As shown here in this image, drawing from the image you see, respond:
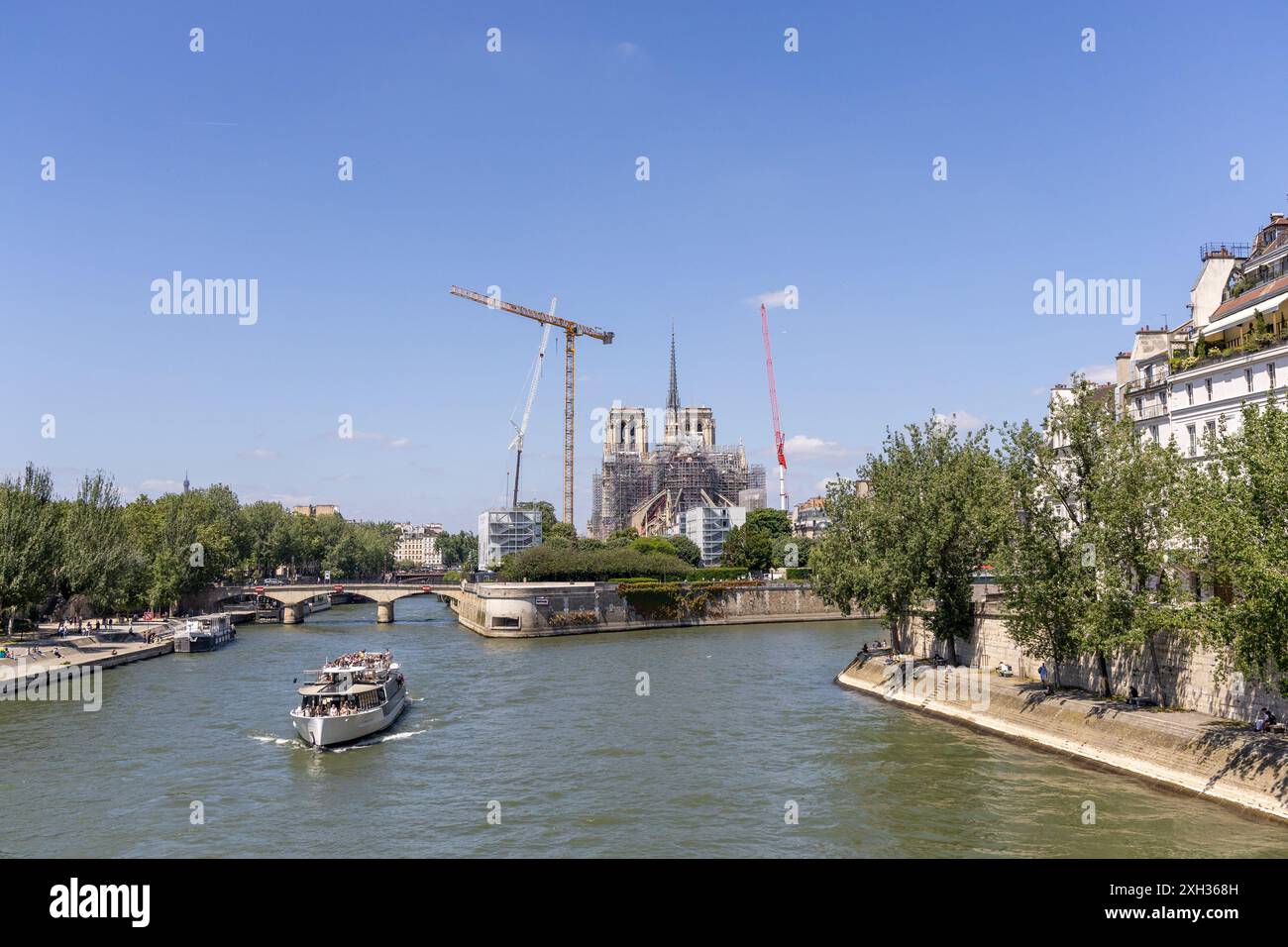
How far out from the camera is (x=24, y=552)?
255 ft

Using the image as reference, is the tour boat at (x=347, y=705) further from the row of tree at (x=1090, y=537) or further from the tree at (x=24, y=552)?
the tree at (x=24, y=552)

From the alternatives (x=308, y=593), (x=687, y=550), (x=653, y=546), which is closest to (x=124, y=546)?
(x=308, y=593)

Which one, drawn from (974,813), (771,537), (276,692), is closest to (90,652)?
(276,692)

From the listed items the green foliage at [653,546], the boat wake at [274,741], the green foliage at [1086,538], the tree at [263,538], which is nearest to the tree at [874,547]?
the green foliage at [1086,538]

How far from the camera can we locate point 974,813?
108 ft

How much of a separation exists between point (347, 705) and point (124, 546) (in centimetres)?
6490

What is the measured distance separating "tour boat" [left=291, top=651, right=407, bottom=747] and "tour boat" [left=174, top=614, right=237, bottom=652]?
42.7 metres

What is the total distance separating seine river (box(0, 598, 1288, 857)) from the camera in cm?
3033

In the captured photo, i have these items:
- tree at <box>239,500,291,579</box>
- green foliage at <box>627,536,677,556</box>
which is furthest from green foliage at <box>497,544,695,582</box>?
tree at <box>239,500,291,579</box>

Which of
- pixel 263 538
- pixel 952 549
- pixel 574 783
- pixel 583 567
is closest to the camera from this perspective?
pixel 574 783

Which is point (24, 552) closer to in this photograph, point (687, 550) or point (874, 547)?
point (874, 547)

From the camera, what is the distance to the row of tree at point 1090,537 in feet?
103
